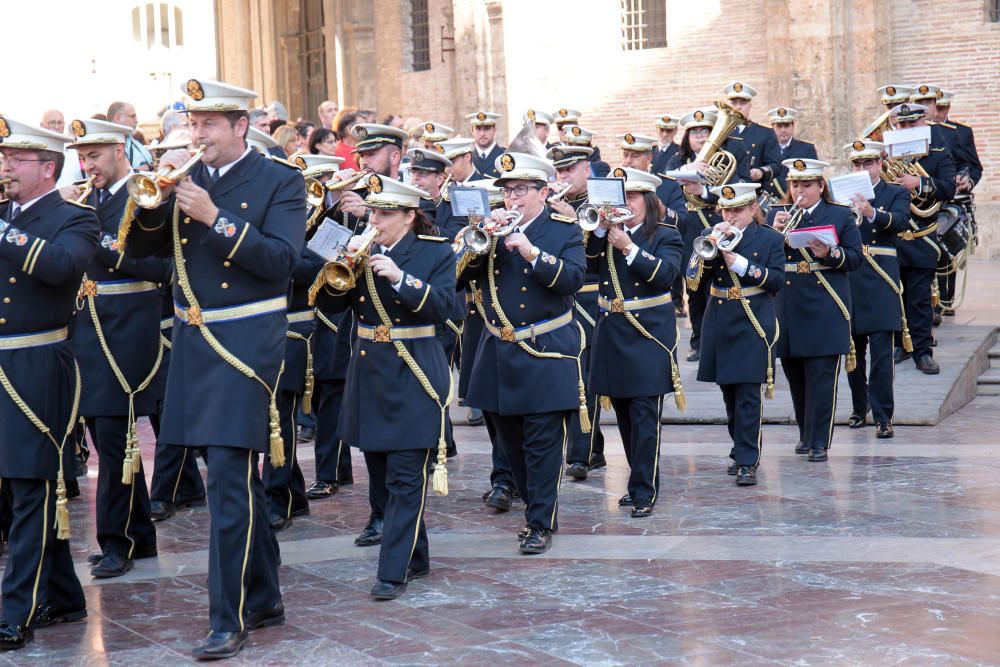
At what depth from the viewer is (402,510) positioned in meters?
6.62

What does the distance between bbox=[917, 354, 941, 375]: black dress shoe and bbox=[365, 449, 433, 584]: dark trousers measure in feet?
22.3

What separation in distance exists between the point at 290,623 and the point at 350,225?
3.11 meters

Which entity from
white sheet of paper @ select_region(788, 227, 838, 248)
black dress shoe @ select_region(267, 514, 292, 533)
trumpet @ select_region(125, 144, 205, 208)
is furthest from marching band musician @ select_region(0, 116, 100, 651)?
white sheet of paper @ select_region(788, 227, 838, 248)

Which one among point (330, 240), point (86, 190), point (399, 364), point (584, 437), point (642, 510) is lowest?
point (642, 510)

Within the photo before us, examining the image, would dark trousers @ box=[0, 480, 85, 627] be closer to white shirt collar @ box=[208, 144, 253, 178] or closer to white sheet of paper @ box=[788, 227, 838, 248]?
white shirt collar @ box=[208, 144, 253, 178]

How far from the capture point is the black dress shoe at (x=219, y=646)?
576cm

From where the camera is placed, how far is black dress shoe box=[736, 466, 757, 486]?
908 cm

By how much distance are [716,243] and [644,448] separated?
1.44m

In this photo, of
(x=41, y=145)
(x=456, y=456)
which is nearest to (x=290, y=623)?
(x=41, y=145)

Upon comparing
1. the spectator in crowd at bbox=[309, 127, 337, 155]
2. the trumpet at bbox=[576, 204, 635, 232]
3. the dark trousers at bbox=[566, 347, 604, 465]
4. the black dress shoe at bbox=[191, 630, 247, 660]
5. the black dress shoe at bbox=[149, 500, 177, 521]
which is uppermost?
the spectator in crowd at bbox=[309, 127, 337, 155]

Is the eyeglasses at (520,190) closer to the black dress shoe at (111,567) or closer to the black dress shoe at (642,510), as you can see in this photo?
the black dress shoe at (642,510)

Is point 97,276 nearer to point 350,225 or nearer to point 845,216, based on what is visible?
point 350,225

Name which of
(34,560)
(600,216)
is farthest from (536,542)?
(34,560)

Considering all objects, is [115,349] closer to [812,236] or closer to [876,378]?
[812,236]
